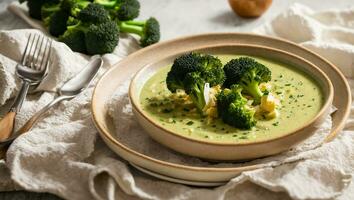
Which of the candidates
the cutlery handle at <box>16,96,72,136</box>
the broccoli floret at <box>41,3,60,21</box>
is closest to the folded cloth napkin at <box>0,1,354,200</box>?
the cutlery handle at <box>16,96,72,136</box>

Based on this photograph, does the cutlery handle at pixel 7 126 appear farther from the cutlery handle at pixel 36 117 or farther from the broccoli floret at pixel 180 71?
the broccoli floret at pixel 180 71

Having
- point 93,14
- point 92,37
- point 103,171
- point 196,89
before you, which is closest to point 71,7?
point 93,14

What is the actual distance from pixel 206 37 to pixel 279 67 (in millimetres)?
508

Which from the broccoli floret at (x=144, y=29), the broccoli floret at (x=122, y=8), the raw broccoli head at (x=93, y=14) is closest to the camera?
the raw broccoli head at (x=93, y=14)

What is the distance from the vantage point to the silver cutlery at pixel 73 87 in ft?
9.10

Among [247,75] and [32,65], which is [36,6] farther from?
[247,75]

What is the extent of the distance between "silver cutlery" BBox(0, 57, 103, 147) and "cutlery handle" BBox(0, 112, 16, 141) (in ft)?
0.25

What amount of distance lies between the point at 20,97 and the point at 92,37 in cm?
68

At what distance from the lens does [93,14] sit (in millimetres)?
3617

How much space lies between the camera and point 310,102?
2.68 meters

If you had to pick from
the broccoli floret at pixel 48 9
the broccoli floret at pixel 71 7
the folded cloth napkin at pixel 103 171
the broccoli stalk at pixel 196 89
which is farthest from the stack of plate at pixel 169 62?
the broccoli floret at pixel 48 9

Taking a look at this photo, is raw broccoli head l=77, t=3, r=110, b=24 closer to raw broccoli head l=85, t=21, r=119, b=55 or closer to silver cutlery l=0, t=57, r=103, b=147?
A: raw broccoli head l=85, t=21, r=119, b=55

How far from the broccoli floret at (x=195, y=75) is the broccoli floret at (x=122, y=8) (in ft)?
3.78

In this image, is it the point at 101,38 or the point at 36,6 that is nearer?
the point at 101,38
